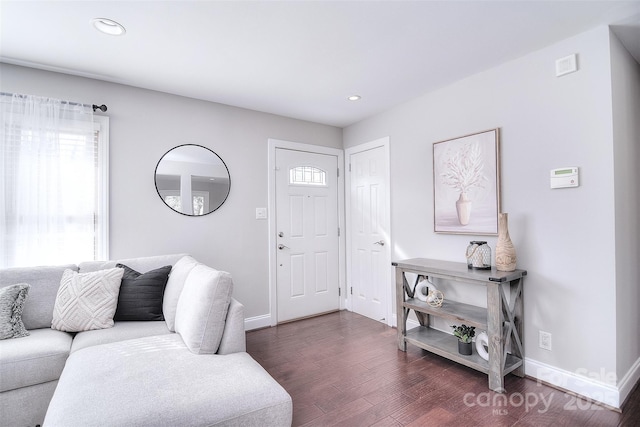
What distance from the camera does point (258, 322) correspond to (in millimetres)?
3408

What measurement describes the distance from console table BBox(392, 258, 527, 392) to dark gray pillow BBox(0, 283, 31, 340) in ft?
8.79

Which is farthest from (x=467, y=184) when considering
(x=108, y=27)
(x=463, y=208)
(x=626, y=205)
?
(x=108, y=27)

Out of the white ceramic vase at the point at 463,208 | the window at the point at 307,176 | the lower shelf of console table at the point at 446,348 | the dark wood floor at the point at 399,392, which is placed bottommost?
the dark wood floor at the point at 399,392

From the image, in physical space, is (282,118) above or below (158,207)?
above

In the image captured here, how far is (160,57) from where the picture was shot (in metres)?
2.29

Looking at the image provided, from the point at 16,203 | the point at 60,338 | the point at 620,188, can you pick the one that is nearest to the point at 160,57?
the point at 16,203

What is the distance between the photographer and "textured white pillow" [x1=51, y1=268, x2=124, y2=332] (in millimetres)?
2037

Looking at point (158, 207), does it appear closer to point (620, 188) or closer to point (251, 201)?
point (251, 201)

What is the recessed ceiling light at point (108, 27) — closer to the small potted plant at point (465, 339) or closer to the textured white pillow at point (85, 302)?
the textured white pillow at point (85, 302)

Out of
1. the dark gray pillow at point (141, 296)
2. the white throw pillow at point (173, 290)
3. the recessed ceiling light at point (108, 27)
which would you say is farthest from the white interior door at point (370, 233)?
the recessed ceiling light at point (108, 27)

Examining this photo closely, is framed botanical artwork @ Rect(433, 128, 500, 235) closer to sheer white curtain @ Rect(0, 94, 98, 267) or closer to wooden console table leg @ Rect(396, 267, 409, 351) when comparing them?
wooden console table leg @ Rect(396, 267, 409, 351)

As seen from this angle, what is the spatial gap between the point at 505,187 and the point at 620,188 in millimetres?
646

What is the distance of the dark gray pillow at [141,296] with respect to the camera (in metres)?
2.19

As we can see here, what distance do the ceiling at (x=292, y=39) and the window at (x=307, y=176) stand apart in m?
1.03
